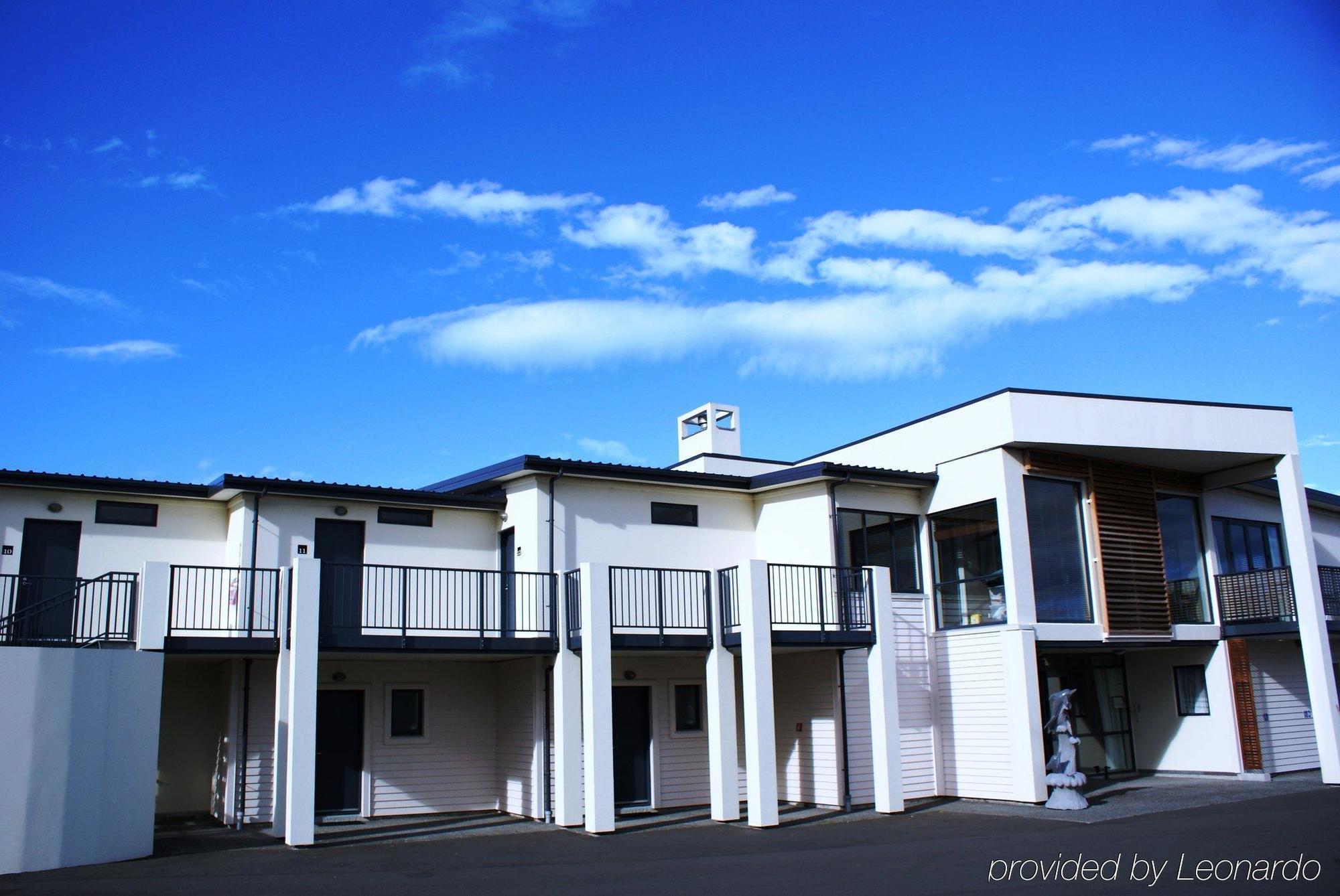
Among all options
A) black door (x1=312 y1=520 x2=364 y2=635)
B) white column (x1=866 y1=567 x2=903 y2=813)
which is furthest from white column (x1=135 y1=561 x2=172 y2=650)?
white column (x1=866 y1=567 x2=903 y2=813)

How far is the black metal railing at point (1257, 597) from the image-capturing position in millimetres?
21125


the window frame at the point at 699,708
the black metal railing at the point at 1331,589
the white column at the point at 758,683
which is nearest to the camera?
the white column at the point at 758,683

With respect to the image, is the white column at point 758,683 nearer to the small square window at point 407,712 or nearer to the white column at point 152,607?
the small square window at point 407,712

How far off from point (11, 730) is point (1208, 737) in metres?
19.9

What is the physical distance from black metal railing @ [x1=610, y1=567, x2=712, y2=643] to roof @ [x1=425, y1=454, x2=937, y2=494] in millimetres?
1617

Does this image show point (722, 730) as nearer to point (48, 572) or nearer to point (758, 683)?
point (758, 683)

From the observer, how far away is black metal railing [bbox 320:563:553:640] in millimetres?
16750

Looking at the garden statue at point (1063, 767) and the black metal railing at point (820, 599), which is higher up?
the black metal railing at point (820, 599)

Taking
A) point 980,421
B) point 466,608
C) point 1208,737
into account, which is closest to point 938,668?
point 980,421

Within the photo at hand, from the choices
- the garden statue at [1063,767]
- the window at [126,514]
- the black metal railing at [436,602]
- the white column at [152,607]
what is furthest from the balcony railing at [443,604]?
the garden statue at [1063,767]

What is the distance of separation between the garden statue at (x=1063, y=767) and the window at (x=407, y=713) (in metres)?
9.99

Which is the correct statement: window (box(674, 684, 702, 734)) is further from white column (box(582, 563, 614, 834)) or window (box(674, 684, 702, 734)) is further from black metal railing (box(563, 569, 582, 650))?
white column (box(582, 563, 614, 834))

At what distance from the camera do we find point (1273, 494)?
24.2m

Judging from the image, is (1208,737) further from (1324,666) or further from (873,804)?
(873,804)
